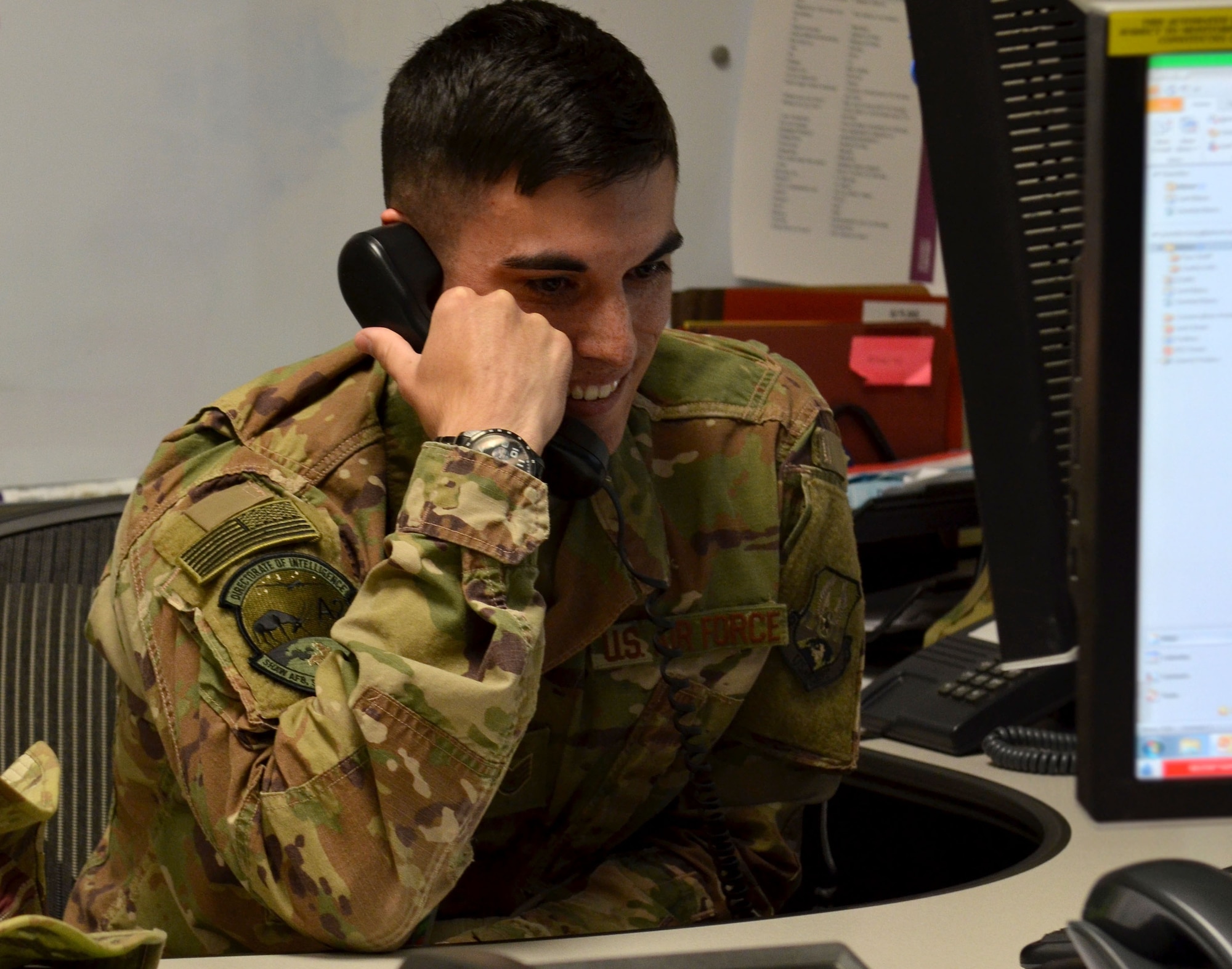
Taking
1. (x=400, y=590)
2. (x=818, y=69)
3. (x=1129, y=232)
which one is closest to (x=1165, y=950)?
(x=1129, y=232)

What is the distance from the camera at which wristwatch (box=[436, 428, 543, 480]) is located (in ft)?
2.94

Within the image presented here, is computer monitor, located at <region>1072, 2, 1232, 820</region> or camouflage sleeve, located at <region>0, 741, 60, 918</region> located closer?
computer monitor, located at <region>1072, 2, 1232, 820</region>

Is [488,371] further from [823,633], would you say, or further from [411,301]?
[823,633]

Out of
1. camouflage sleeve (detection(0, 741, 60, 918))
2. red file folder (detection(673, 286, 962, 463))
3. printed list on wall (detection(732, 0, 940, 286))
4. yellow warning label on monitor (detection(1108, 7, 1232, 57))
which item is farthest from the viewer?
printed list on wall (detection(732, 0, 940, 286))

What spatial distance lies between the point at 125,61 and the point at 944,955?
1413 mm

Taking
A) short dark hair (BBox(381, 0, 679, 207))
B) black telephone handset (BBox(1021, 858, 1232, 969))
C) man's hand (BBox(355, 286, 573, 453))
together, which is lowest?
black telephone handset (BBox(1021, 858, 1232, 969))

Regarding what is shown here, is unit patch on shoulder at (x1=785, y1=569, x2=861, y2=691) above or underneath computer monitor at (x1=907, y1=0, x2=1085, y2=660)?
underneath

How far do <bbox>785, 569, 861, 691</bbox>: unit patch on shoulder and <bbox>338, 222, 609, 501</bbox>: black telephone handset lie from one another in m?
0.25

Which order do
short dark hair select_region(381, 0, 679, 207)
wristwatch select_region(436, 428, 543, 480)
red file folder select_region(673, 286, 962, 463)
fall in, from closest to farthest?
1. wristwatch select_region(436, 428, 543, 480)
2. short dark hair select_region(381, 0, 679, 207)
3. red file folder select_region(673, 286, 962, 463)

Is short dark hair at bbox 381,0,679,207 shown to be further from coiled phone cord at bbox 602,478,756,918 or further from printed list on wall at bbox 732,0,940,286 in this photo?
printed list on wall at bbox 732,0,940,286

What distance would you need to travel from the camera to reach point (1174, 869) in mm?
590

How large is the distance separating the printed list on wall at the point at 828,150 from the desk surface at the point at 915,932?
1.39 meters

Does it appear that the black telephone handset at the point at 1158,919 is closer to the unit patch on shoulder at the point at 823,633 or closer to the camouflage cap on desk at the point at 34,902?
the camouflage cap on desk at the point at 34,902

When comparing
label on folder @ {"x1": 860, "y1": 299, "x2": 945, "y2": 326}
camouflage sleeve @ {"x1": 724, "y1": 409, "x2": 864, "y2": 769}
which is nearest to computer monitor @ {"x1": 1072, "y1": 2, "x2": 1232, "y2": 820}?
camouflage sleeve @ {"x1": 724, "y1": 409, "x2": 864, "y2": 769}
